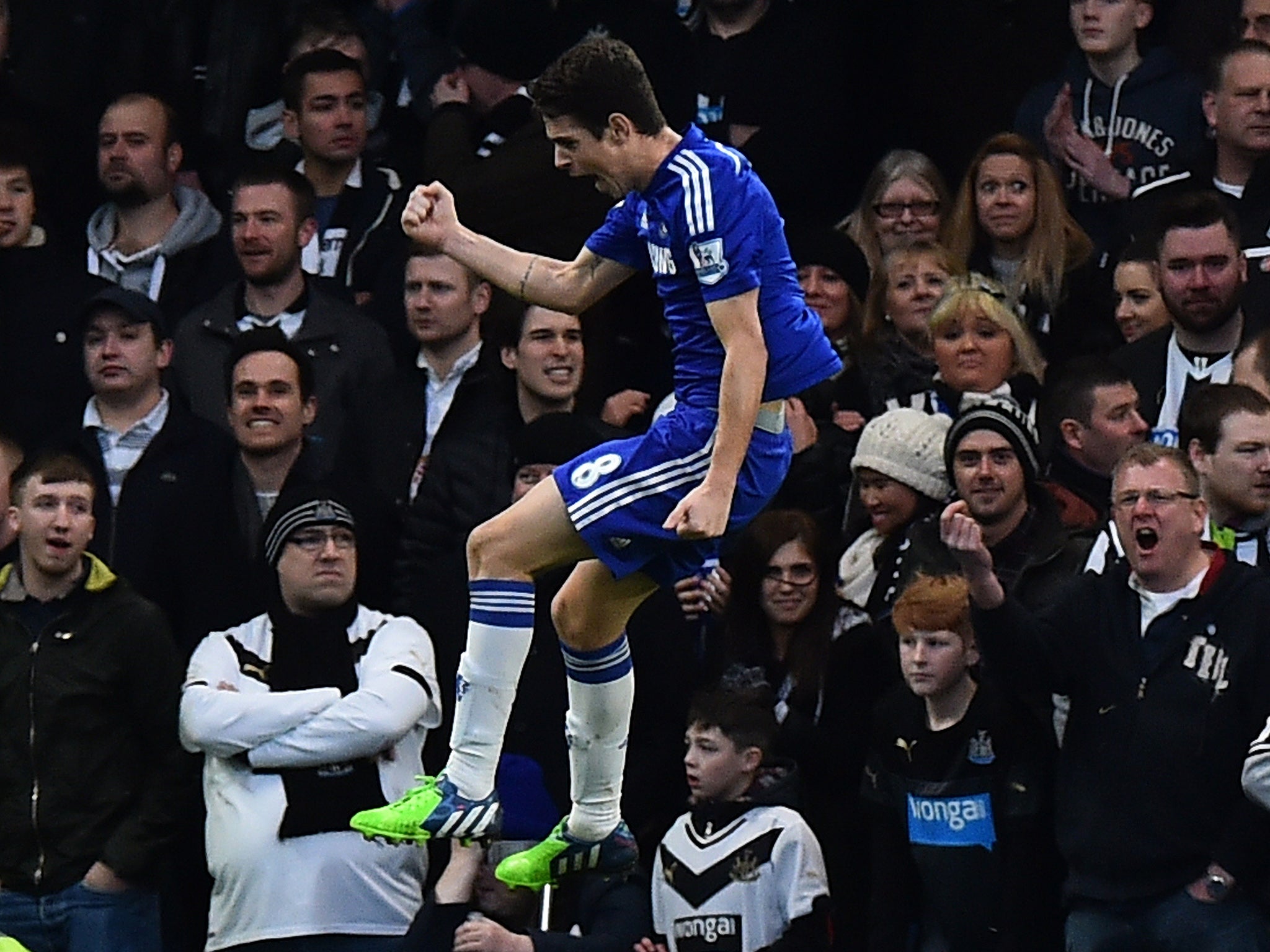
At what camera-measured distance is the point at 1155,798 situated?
8703 millimetres

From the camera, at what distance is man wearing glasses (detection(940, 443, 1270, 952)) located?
862 centimetres

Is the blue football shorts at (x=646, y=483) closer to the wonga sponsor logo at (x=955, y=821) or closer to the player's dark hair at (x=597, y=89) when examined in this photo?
the player's dark hair at (x=597, y=89)

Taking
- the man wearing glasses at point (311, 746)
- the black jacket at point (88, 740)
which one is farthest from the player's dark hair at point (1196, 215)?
the black jacket at point (88, 740)

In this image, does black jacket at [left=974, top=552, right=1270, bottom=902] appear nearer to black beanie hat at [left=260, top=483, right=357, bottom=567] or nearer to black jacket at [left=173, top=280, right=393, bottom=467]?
black beanie hat at [left=260, top=483, right=357, bottom=567]

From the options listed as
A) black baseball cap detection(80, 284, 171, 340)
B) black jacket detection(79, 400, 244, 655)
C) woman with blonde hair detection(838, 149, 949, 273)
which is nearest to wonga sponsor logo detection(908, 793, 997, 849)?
woman with blonde hair detection(838, 149, 949, 273)

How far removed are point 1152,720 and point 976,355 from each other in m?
1.82

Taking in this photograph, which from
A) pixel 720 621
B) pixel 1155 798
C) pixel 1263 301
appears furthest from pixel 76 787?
pixel 1263 301

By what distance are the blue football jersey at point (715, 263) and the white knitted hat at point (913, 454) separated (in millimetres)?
2442

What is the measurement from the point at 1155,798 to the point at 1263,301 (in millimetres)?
2292

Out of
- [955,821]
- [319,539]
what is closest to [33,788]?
[319,539]

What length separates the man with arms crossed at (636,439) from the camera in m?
6.98

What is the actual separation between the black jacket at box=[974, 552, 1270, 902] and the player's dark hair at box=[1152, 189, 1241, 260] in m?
1.60

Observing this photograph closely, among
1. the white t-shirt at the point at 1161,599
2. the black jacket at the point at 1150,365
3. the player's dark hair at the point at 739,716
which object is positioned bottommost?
the player's dark hair at the point at 739,716

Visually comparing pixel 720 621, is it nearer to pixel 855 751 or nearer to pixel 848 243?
pixel 855 751
